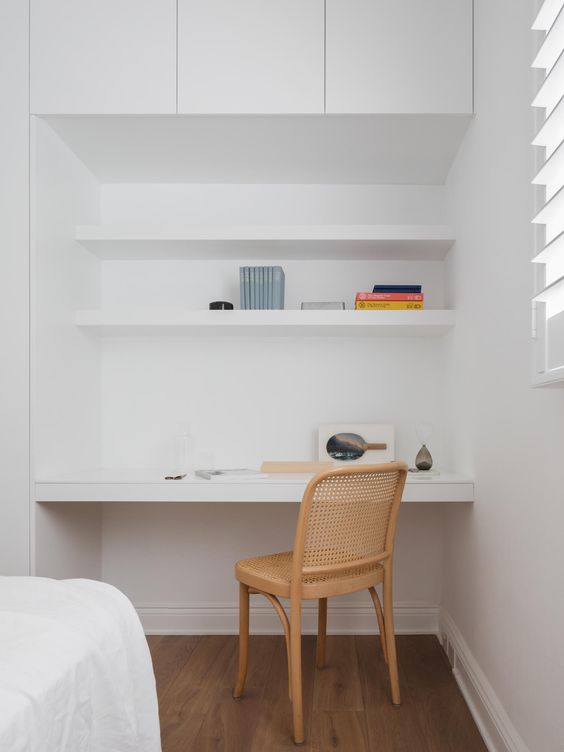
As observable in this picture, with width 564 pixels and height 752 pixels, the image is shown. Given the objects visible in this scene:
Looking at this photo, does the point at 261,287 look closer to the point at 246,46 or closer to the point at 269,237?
the point at 269,237

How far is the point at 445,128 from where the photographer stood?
7.97ft

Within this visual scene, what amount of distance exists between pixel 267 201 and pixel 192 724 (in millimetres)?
2186

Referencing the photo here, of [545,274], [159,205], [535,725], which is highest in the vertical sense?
[159,205]

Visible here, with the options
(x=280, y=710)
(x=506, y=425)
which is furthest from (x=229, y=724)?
(x=506, y=425)

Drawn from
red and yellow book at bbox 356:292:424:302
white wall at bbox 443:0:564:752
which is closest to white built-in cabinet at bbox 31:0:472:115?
white wall at bbox 443:0:564:752

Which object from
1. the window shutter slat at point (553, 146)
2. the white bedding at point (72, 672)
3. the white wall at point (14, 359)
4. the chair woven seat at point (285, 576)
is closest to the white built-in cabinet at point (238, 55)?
the white wall at point (14, 359)

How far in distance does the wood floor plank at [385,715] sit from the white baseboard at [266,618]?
0.94 ft

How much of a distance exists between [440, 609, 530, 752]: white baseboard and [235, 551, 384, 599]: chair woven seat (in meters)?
0.45

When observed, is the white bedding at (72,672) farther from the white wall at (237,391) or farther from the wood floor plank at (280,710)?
the white wall at (237,391)

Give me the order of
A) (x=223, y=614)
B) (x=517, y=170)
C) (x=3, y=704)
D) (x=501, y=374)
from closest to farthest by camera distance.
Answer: (x=3, y=704) < (x=517, y=170) < (x=501, y=374) < (x=223, y=614)

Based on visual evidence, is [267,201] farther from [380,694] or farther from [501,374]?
[380,694]

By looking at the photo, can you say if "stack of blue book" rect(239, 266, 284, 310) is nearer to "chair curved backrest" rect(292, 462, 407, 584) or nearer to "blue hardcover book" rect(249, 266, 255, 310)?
"blue hardcover book" rect(249, 266, 255, 310)

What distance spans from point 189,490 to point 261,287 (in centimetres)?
93

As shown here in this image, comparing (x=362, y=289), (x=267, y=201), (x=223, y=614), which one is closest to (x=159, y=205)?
(x=267, y=201)
